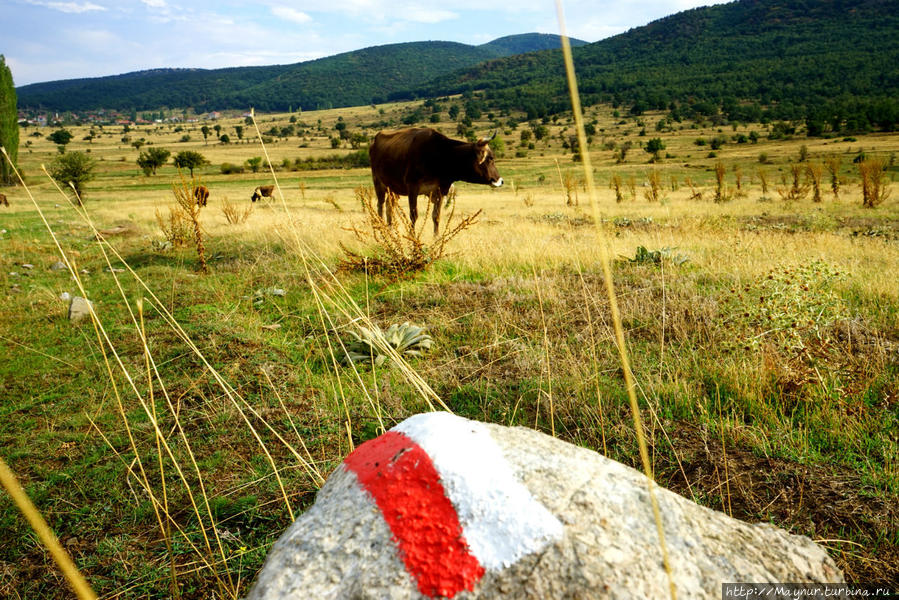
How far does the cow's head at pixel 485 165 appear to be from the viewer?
812 cm

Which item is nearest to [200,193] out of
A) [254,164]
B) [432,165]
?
[432,165]

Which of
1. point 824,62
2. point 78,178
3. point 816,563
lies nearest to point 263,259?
point 816,563

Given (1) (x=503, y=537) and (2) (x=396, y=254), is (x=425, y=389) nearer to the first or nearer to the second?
(1) (x=503, y=537)

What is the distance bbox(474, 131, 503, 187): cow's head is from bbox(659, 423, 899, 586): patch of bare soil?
633 cm

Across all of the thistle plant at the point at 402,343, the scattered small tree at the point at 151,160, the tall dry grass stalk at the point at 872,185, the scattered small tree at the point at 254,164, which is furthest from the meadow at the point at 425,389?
the scattered small tree at the point at 151,160

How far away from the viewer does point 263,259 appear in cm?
818

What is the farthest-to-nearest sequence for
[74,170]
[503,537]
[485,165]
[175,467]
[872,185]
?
[74,170], [872,185], [485,165], [175,467], [503,537]

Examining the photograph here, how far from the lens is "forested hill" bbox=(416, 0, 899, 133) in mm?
79250

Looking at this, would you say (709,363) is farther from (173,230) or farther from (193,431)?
(173,230)

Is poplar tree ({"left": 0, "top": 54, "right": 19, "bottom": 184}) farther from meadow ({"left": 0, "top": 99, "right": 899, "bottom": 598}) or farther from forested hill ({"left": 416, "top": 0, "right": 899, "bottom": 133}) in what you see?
forested hill ({"left": 416, "top": 0, "right": 899, "bottom": 133})

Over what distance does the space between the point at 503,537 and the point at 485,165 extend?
775 cm

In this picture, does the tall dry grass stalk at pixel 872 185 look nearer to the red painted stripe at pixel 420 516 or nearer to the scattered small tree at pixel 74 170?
the red painted stripe at pixel 420 516

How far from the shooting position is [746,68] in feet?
384

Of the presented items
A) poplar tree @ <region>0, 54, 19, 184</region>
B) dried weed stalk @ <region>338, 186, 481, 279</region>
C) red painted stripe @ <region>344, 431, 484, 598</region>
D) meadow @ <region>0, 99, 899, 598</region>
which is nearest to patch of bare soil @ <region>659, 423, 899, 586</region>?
meadow @ <region>0, 99, 899, 598</region>
